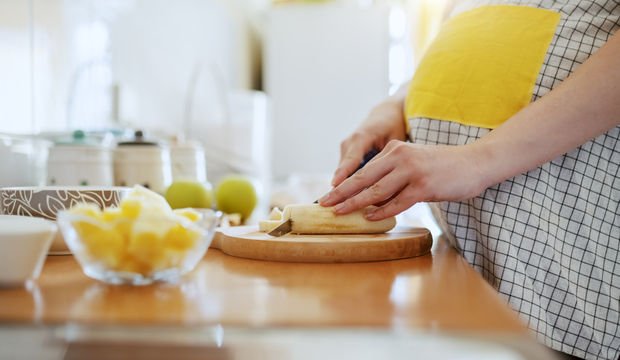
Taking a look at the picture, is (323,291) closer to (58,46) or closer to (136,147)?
(136,147)

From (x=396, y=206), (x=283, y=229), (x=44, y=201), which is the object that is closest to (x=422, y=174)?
(x=396, y=206)

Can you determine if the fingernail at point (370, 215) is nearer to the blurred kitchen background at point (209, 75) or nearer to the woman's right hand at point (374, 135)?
the woman's right hand at point (374, 135)

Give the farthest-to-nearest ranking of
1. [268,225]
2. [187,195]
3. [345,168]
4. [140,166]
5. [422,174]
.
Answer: [140,166] < [187,195] < [345,168] < [268,225] < [422,174]

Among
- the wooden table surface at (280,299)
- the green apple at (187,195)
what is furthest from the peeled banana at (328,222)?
the green apple at (187,195)

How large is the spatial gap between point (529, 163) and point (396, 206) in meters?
0.16

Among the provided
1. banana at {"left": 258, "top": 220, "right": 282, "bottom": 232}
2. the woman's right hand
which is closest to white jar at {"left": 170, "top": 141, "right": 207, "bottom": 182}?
the woman's right hand

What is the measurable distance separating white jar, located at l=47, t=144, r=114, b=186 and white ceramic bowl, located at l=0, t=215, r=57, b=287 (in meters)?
0.64

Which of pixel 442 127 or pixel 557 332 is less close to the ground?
pixel 442 127

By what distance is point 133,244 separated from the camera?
1.67 ft

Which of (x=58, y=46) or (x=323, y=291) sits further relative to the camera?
(x=58, y=46)

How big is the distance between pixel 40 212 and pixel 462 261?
48 centimetres

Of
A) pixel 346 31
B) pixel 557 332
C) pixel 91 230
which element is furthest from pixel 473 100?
pixel 346 31

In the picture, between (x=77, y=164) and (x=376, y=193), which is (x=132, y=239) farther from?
(x=77, y=164)

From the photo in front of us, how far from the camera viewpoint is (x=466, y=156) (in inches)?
27.0
